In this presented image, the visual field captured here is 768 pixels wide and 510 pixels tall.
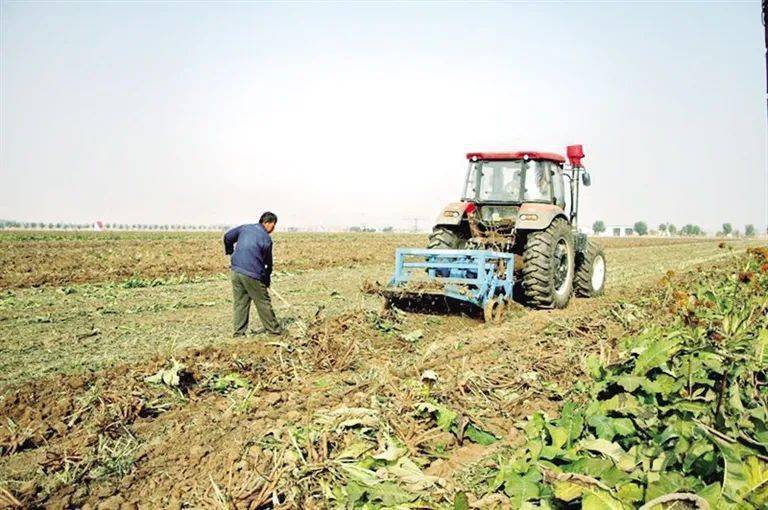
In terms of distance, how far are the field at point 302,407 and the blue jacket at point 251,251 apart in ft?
2.73

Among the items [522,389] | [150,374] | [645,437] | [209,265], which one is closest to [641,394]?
[645,437]

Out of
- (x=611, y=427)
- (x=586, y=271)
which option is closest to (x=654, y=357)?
(x=611, y=427)

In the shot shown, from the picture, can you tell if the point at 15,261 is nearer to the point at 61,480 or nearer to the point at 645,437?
the point at 61,480

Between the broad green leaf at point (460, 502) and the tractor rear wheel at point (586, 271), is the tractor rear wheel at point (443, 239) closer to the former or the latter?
the tractor rear wheel at point (586, 271)

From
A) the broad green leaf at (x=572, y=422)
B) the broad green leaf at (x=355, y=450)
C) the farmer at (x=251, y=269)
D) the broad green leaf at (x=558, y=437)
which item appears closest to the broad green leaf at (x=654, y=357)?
the broad green leaf at (x=572, y=422)

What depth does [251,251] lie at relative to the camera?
22.9 ft

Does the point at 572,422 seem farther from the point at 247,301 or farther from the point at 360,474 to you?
the point at 247,301

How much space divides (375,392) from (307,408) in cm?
51

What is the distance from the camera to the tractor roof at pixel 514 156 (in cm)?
877

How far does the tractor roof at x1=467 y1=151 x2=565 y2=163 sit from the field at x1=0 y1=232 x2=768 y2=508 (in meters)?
2.37

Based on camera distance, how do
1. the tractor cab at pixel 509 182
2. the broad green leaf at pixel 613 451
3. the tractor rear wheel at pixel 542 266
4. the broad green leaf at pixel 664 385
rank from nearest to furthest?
the broad green leaf at pixel 613 451 → the broad green leaf at pixel 664 385 → the tractor rear wheel at pixel 542 266 → the tractor cab at pixel 509 182

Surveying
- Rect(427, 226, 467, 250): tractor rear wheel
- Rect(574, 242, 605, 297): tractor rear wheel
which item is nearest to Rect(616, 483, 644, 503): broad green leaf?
Rect(427, 226, 467, 250): tractor rear wheel

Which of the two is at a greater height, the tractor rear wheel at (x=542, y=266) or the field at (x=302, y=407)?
the tractor rear wheel at (x=542, y=266)

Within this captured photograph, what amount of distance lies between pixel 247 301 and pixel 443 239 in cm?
330
